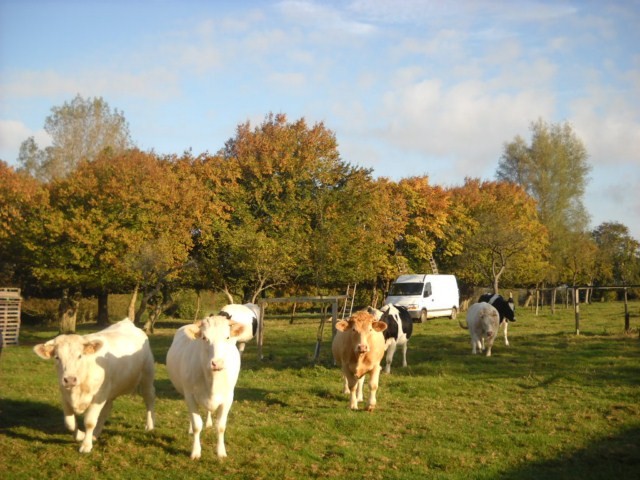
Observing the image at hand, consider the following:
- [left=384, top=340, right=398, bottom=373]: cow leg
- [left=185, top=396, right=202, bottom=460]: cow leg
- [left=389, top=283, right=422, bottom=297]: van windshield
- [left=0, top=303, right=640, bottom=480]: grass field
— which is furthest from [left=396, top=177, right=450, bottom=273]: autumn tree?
[left=185, top=396, right=202, bottom=460]: cow leg

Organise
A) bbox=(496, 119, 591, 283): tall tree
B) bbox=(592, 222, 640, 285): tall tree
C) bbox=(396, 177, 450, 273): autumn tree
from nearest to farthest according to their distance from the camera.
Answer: bbox=(396, 177, 450, 273): autumn tree < bbox=(496, 119, 591, 283): tall tree < bbox=(592, 222, 640, 285): tall tree

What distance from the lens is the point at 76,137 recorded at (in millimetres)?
43750

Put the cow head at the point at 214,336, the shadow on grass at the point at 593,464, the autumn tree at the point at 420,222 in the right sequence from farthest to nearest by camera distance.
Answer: the autumn tree at the point at 420,222
the cow head at the point at 214,336
the shadow on grass at the point at 593,464

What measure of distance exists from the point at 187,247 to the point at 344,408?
2197 cm

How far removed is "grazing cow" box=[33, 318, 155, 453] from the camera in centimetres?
889

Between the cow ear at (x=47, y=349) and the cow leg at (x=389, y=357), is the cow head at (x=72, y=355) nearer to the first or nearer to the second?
the cow ear at (x=47, y=349)

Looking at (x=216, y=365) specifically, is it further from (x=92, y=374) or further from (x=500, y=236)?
(x=500, y=236)

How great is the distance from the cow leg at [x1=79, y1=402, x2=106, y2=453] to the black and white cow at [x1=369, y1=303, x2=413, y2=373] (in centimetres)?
815

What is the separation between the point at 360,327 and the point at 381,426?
2091 millimetres

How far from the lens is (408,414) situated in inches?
462

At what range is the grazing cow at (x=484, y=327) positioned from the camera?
19781mm

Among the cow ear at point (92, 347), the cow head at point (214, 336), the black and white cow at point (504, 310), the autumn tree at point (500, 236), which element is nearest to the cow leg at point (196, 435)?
the cow head at point (214, 336)

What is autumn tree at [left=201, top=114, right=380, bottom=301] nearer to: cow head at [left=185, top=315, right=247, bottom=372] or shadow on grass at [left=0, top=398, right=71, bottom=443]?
shadow on grass at [left=0, top=398, right=71, bottom=443]

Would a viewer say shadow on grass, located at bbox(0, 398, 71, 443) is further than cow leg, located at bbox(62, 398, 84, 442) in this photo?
Yes
